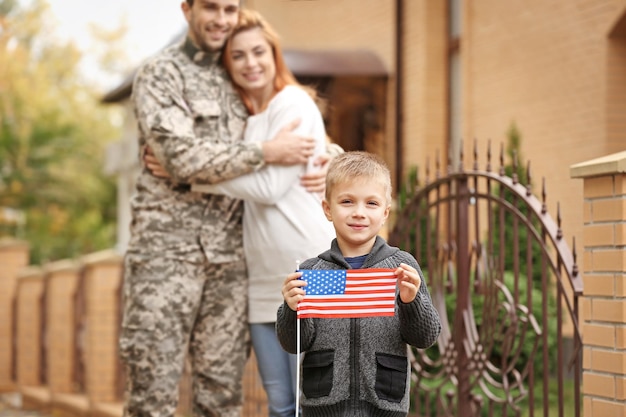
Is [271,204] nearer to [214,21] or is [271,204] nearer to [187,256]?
[187,256]

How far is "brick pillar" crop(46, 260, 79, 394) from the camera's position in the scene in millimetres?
11414

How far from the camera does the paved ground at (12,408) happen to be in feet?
36.1

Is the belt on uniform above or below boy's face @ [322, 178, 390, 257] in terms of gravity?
above

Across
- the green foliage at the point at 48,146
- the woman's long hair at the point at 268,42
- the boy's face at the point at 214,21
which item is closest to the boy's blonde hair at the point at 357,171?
the woman's long hair at the point at 268,42

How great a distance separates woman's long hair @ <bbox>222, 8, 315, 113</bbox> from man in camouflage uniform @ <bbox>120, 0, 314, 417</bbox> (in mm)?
43

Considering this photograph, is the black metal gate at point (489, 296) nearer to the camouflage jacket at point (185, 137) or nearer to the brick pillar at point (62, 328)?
the camouflage jacket at point (185, 137)

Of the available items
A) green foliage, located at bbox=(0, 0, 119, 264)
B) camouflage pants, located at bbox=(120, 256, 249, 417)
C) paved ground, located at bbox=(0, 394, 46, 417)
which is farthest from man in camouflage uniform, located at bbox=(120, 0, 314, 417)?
green foliage, located at bbox=(0, 0, 119, 264)

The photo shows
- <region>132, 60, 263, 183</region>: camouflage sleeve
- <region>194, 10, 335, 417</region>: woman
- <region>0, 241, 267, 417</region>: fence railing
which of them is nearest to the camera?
<region>194, 10, 335, 417</region>: woman

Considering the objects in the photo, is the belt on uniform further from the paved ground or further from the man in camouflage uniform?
the paved ground

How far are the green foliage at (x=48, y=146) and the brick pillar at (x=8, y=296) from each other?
1684 cm

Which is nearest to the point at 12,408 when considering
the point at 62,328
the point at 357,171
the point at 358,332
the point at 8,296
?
the point at 62,328

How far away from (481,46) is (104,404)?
5372mm

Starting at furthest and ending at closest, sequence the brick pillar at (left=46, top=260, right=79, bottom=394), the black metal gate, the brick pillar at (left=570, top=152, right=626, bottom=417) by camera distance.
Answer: the brick pillar at (left=46, top=260, right=79, bottom=394) < the black metal gate < the brick pillar at (left=570, top=152, right=626, bottom=417)

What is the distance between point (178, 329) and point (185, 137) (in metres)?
0.84
